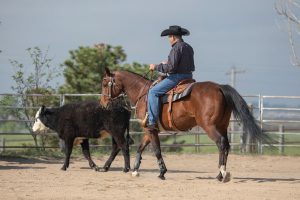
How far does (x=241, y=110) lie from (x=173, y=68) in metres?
1.40

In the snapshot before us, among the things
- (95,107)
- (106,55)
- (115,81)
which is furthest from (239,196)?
(106,55)

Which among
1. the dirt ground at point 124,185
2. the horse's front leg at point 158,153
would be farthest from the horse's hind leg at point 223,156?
the horse's front leg at point 158,153

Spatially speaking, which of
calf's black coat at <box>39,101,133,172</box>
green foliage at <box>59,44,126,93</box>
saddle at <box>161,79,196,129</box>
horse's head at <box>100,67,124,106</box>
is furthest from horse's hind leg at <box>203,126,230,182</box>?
green foliage at <box>59,44,126,93</box>

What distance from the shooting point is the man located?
37.0 feet

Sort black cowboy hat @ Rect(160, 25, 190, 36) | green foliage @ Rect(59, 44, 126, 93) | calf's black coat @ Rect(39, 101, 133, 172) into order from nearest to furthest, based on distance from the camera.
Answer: black cowboy hat @ Rect(160, 25, 190, 36), calf's black coat @ Rect(39, 101, 133, 172), green foliage @ Rect(59, 44, 126, 93)

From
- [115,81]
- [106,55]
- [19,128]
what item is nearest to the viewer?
[115,81]

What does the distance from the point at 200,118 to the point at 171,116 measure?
2.15 ft

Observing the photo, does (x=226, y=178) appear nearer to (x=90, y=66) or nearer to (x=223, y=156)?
(x=223, y=156)

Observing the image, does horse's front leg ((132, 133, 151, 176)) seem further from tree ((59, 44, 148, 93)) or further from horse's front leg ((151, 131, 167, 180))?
tree ((59, 44, 148, 93))

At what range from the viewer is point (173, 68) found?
36.9ft

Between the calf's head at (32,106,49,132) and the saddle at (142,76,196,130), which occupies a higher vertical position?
the saddle at (142,76,196,130)

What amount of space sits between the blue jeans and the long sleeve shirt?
12 centimetres

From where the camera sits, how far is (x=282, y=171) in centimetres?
1470

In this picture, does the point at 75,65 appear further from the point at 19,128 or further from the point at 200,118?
the point at 200,118
